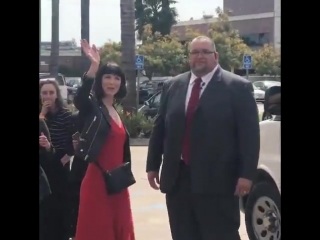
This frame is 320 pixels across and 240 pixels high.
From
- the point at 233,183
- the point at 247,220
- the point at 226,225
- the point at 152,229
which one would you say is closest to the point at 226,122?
the point at 233,183

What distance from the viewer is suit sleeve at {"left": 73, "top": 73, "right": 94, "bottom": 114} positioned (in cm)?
525

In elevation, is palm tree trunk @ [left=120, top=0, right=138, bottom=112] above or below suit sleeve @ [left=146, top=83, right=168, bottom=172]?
above

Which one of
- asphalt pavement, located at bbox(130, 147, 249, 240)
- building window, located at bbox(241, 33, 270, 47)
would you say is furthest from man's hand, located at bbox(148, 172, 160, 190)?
building window, located at bbox(241, 33, 270, 47)

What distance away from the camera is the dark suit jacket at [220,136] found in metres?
4.76

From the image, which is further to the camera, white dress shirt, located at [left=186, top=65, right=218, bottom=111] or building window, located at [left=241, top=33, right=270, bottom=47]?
building window, located at [left=241, top=33, right=270, bottom=47]

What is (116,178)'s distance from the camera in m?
5.29

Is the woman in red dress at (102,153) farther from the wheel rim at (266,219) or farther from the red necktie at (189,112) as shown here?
the wheel rim at (266,219)

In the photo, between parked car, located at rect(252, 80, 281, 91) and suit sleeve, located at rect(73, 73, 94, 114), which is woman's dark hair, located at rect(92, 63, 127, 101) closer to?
suit sleeve, located at rect(73, 73, 94, 114)

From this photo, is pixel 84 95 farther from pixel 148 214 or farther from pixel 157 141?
pixel 148 214

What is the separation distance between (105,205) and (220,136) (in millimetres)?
1182

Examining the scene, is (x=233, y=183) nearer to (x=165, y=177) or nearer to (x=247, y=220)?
(x=165, y=177)

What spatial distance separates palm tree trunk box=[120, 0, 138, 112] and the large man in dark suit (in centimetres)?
959

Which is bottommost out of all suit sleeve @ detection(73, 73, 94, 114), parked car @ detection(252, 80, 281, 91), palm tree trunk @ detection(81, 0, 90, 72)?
suit sleeve @ detection(73, 73, 94, 114)

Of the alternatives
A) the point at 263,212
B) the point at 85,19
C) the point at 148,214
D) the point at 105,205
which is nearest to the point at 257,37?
the point at 148,214
